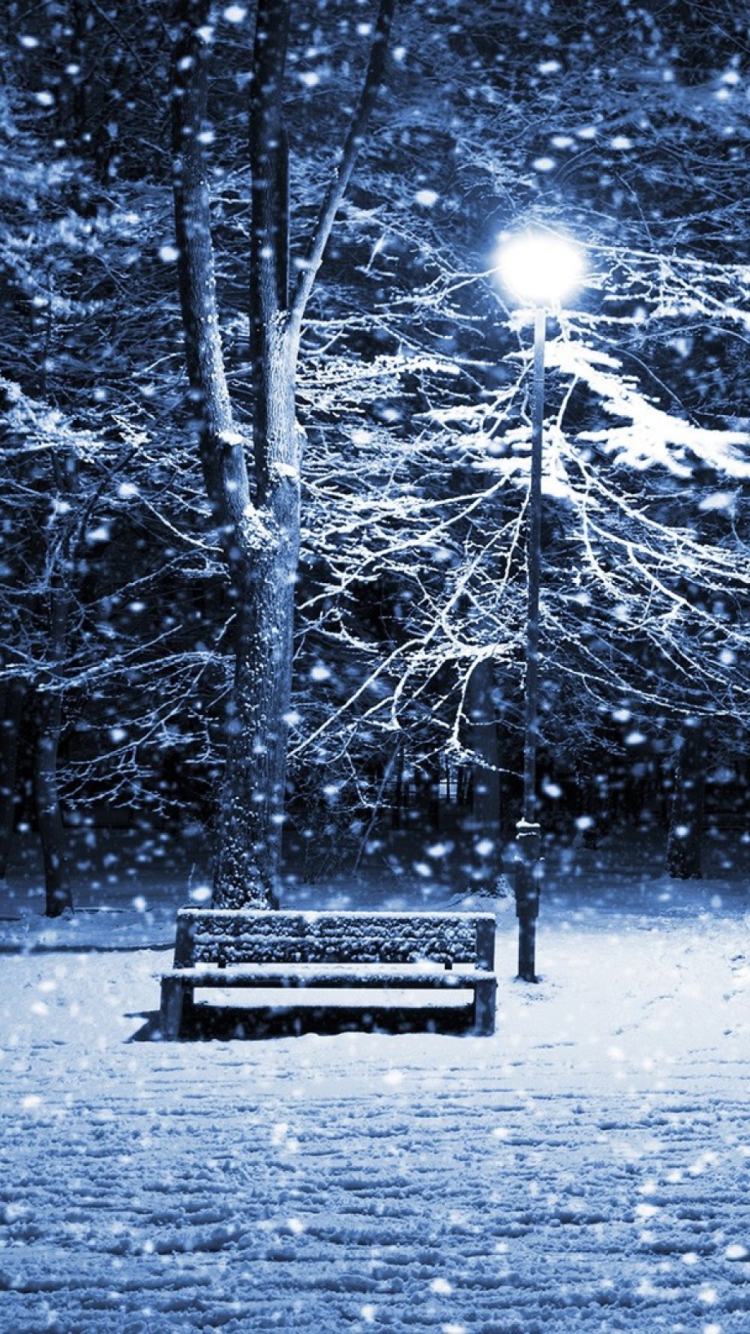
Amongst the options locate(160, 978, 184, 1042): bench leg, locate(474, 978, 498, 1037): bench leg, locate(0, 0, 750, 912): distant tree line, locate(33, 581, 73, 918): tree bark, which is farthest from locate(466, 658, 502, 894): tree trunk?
locate(160, 978, 184, 1042): bench leg

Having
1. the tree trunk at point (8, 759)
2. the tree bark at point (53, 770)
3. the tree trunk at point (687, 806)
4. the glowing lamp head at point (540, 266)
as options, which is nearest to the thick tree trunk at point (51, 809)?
the tree bark at point (53, 770)

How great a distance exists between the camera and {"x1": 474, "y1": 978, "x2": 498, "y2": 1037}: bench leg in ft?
30.5

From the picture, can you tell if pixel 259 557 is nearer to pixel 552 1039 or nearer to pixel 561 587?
pixel 552 1039

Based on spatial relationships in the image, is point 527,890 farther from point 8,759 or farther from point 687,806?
point 8,759

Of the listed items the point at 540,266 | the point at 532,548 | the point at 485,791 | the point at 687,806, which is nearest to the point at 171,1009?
the point at 532,548

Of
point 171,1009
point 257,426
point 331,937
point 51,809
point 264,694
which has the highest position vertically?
point 257,426

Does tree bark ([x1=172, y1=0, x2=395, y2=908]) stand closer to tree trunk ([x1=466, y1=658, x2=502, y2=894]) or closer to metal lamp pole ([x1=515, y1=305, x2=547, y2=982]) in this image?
metal lamp pole ([x1=515, y1=305, x2=547, y2=982])

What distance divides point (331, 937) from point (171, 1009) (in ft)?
4.01

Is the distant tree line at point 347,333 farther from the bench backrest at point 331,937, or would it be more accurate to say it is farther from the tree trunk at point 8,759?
the tree trunk at point 8,759

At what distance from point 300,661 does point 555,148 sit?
8.07m

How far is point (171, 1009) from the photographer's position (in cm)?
912

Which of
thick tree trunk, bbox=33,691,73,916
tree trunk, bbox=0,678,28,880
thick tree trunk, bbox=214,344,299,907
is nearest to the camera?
thick tree trunk, bbox=214,344,299,907

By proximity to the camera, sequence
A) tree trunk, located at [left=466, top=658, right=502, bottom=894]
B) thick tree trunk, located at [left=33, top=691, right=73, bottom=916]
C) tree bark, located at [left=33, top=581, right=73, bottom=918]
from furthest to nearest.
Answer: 1. tree trunk, located at [left=466, top=658, right=502, bottom=894]
2. thick tree trunk, located at [left=33, top=691, right=73, bottom=916]
3. tree bark, located at [left=33, top=581, right=73, bottom=918]

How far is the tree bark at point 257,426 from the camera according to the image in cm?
1163
